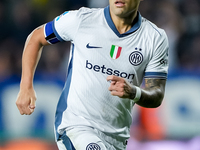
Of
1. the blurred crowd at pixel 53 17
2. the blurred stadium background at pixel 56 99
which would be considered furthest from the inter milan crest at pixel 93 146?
the blurred crowd at pixel 53 17

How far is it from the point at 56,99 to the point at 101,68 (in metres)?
3.45

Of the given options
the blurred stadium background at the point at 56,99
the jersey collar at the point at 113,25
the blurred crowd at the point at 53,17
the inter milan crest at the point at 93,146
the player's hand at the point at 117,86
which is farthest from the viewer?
the blurred crowd at the point at 53,17

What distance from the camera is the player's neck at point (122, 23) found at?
13.0 feet

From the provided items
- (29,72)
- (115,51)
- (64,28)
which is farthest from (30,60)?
(115,51)

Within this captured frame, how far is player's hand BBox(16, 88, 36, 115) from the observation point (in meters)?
3.70

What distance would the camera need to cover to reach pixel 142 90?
3.62 metres

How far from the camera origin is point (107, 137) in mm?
3857

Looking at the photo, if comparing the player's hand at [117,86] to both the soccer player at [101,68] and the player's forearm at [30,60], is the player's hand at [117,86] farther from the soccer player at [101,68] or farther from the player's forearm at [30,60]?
the player's forearm at [30,60]

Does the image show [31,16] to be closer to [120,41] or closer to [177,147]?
[177,147]

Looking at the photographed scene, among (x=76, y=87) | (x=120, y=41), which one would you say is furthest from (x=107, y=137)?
(x=120, y=41)

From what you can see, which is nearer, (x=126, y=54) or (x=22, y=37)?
(x=126, y=54)

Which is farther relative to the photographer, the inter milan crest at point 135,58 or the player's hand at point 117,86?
the inter milan crest at point 135,58

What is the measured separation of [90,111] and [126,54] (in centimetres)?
59

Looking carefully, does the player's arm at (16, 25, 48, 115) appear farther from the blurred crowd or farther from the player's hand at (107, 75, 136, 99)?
the blurred crowd
